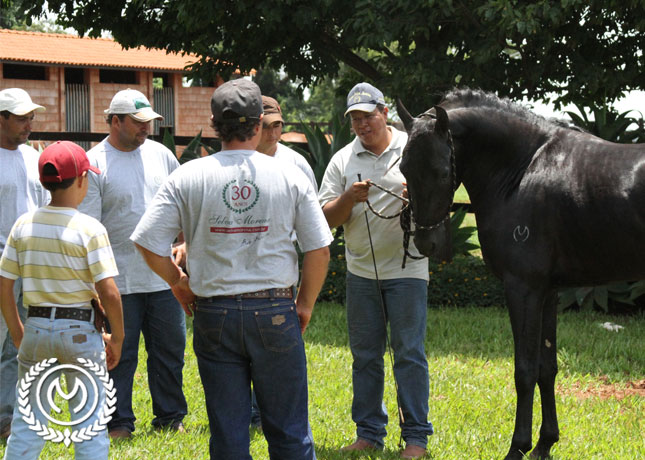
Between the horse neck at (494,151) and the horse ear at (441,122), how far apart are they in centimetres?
22

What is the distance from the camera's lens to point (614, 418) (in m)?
5.56

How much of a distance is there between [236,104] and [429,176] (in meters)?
1.64

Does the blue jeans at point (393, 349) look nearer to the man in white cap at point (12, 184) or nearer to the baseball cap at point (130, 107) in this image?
the baseball cap at point (130, 107)

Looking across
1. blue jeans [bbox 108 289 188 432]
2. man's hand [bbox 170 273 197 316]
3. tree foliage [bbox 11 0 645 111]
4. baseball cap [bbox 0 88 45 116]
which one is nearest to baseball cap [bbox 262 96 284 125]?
blue jeans [bbox 108 289 188 432]

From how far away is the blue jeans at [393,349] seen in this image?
15.4 ft

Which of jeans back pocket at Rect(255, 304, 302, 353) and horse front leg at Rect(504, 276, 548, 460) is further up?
jeans back pocket at Rect(255, 304, 302, 353)

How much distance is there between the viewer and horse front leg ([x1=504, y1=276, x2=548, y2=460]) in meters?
4.55

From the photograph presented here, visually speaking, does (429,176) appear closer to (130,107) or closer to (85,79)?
(130,107)

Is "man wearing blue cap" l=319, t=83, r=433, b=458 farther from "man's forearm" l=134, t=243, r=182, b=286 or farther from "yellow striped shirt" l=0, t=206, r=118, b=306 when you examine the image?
"yellow striped shirt" l=0, t=206, r=118, b=306

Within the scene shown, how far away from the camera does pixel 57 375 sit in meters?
3.53

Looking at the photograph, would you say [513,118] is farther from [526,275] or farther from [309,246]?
[309,246]

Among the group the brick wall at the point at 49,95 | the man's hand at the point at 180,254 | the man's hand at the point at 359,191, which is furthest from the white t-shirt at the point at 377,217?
the brick wall at the point at 49,95

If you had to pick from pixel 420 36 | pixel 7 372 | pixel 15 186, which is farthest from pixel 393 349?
pixel 420 36

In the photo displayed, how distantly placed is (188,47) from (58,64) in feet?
54.6
